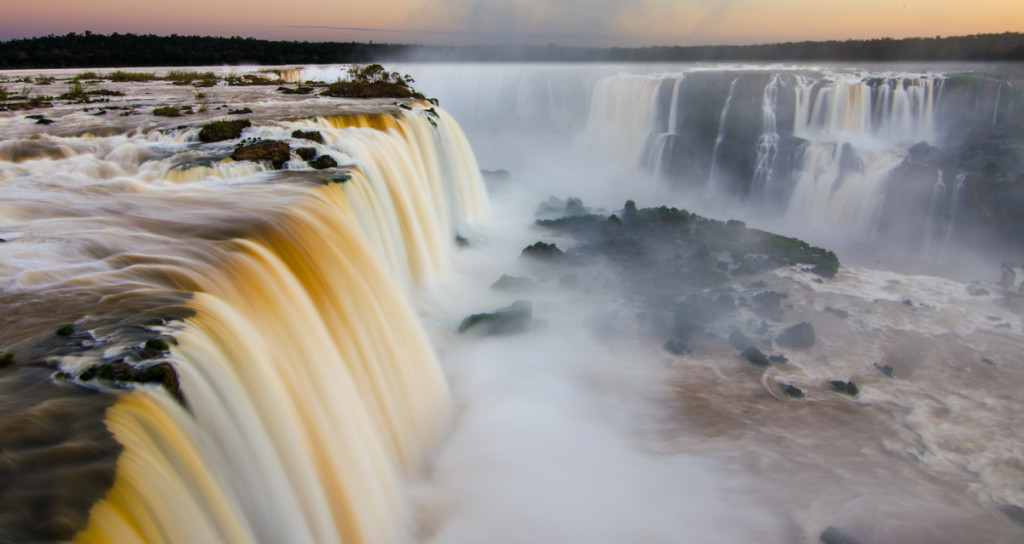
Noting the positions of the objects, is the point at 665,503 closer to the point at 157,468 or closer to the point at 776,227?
the point at 157,468

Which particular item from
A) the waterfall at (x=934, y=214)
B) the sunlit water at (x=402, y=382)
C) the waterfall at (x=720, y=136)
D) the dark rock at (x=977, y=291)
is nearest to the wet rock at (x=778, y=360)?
the sunlit water at (x=402, y=382)

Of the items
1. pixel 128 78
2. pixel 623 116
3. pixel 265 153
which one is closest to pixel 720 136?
pixel 623 116

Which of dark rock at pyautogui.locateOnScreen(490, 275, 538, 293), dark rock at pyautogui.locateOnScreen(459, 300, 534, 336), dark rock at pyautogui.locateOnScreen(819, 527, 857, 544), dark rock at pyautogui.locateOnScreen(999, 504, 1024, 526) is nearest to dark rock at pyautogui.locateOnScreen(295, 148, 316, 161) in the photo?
dark rock at pyautogui.locateOnScreen(459, 300, 534, 336)

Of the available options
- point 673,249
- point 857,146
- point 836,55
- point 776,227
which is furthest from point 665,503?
point 836,55

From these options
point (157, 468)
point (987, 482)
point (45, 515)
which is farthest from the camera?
point (987, 482)

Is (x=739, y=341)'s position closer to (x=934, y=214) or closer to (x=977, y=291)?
(x=977, y=291)

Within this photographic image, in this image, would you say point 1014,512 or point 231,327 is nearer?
point 231,327

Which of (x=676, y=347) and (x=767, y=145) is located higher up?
(x=767, y=145)

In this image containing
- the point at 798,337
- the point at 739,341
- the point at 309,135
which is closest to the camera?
the point at 739,341
